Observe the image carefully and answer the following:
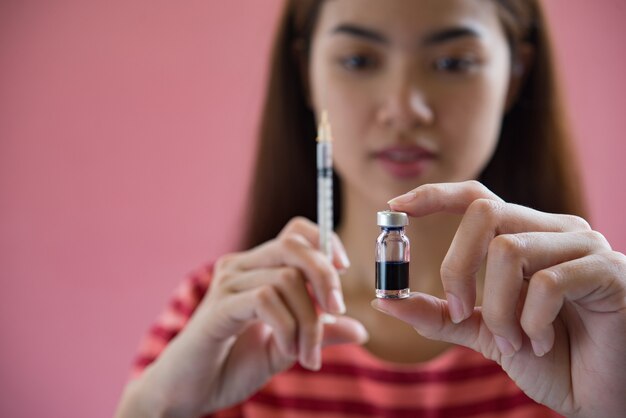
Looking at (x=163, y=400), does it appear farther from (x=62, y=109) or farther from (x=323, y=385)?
(x=62, y=109)

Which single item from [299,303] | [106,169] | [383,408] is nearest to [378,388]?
[383,408]

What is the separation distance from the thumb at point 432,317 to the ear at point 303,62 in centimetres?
70

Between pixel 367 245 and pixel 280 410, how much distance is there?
0.38 meters

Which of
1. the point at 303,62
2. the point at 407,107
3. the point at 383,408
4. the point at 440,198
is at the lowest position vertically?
the point at 383,408

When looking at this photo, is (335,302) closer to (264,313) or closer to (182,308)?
(264,313)

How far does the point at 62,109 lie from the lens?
172cm

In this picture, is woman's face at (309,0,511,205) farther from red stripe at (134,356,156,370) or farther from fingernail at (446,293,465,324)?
red stripe at (134,356,156,370)

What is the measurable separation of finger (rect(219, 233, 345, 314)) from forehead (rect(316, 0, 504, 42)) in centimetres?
34

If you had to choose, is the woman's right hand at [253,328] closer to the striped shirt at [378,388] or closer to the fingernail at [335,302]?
the fingernail at [335,302]

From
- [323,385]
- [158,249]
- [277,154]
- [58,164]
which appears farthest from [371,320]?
[58,164]

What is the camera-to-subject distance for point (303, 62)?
4.14ft

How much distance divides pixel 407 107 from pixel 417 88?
1.2 inches

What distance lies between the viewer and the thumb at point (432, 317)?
624mm

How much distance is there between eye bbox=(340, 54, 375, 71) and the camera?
1031 mm
